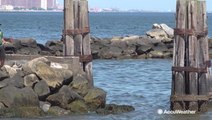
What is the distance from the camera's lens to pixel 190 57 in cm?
1795

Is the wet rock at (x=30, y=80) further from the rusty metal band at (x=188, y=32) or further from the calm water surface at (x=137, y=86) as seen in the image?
the rusty metal band at (x=188, y=32)

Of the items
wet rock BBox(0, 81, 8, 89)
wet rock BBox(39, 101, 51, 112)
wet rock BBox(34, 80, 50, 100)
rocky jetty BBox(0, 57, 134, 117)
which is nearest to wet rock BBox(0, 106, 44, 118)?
rocky jetty BBox(0, 57, 134, 117)

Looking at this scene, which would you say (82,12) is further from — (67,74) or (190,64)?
(190,64)

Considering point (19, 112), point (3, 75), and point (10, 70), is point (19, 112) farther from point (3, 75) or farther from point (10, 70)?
point (10, 70)

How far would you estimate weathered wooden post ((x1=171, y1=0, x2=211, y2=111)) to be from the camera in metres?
17.8

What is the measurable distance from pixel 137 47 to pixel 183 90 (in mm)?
24161

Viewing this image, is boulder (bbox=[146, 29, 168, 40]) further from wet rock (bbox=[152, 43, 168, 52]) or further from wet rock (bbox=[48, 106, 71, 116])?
wet rock (bbox=[48, 106, 71, 116])

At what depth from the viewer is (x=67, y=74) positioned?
18.4 metres

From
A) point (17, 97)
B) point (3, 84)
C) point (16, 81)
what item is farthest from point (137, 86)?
point (17, 97)

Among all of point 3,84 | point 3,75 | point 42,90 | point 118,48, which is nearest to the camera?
point 3,84

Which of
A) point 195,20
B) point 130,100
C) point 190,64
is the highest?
point 195,20

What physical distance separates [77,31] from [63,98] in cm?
254

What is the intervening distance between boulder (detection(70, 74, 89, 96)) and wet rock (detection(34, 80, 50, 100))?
866 mm

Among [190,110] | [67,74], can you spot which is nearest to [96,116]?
[67,74]
